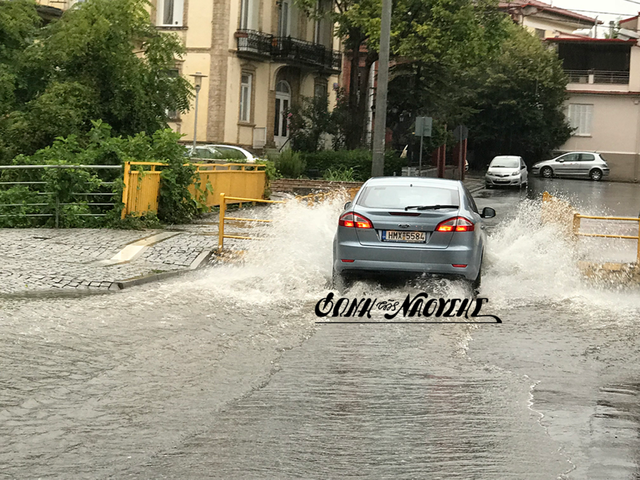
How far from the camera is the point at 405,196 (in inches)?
509

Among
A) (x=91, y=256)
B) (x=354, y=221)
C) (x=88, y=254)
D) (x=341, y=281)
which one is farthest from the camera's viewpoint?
(x=88, y=254)

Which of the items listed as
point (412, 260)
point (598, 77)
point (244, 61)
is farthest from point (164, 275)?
point (598, 77)

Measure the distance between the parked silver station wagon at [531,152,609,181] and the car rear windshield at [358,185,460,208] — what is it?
4915 centimetres

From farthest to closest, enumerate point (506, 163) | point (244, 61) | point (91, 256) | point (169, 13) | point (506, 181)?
point (506, 163) < point (506, 181) < point (244, 61) < point (169, 13) < point (91, 256)

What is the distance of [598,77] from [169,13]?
113 feet

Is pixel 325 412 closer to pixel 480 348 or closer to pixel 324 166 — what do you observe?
pixel 480 348

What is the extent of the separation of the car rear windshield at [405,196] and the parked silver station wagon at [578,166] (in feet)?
161

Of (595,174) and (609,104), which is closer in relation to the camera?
(595,174)

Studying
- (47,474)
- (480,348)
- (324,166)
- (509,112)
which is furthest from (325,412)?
(509,112)

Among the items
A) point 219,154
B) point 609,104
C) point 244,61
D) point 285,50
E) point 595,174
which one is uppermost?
point 609,104

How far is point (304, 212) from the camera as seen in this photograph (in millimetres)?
18094

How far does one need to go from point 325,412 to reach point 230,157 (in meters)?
26.6

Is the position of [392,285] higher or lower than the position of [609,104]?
lower

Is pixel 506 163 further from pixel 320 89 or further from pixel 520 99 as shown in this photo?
pixel 520 99
